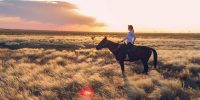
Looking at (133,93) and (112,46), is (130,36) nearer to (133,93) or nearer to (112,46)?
(112,46)

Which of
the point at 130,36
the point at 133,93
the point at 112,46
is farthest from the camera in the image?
the point at 112,46

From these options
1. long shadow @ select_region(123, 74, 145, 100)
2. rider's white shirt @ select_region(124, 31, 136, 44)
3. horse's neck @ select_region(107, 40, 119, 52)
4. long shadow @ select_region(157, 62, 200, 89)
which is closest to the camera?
long shadow @ select_region(123, 74, 145, 100)

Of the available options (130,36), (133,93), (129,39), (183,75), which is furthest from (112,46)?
(133,93)

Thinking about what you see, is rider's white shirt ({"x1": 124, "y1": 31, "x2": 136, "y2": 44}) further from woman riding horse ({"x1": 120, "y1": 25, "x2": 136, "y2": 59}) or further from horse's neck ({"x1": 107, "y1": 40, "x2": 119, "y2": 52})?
horse's neck ({"x1": 107, "y1": 40, "x2": 119, "y2": 52})

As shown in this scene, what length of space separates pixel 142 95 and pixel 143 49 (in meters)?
6.15

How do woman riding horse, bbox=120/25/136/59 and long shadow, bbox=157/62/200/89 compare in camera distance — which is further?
woman riding horse, bbox=120/25/136/59

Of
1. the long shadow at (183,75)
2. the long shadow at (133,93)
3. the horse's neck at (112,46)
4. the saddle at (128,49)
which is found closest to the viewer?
the long shadow at (133,93)

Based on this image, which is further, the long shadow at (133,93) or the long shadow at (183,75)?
the long shadow at (183,75)

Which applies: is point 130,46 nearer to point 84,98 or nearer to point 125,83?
point 125,83

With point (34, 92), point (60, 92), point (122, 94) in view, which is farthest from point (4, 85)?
point (122, 94)

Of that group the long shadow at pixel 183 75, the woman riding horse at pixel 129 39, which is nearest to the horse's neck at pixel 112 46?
the woman riding horse at pixel 129 39

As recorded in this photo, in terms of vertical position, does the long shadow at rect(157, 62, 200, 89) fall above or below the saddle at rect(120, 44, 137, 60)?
below

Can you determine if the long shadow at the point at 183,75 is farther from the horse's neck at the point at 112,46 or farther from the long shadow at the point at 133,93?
the horse's neck at the point at 112,46

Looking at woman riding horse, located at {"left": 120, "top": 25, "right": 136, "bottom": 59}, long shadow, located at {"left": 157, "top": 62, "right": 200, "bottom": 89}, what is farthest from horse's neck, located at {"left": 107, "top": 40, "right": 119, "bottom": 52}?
long shadow, located at {"left": 157, "top": 62, "right": 200, "bottom": 89}
